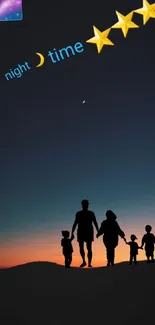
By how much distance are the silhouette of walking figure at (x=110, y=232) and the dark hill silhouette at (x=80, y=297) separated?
Result: 4.47 ft

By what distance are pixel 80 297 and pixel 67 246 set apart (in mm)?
4447

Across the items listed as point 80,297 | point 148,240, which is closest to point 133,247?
point 148,240

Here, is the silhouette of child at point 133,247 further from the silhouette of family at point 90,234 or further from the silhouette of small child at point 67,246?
the silhouette of small child at point 67,246

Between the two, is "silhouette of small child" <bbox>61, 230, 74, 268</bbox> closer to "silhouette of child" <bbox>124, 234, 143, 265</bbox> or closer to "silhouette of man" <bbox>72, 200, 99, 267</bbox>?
"silhouette of man" <bbox>72, 200, 99, 267</bbox>

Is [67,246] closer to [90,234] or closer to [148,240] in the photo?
[90,234]

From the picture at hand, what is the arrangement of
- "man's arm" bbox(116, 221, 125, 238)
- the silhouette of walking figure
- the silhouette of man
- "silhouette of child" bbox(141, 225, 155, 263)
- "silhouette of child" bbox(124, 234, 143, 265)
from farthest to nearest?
"silhouette of child" bbox(124, 234, 143, 265)
"silhouette of child" bbox(141, 225, 155, 263)
"man's arm" bbox(116, 221, 125, 238)
the silhouette of walking figure
the silhouette of man

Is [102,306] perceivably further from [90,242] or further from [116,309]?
[90,242]

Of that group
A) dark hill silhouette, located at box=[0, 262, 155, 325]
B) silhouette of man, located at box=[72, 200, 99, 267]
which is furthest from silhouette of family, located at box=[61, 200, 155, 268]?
dark hill silhouette, located at box=[0, 262, 155, 325]

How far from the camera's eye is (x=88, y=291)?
29.2ft

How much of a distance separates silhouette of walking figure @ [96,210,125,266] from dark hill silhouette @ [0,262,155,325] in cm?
136

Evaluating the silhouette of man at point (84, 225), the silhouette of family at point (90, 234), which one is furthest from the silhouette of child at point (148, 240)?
the silhouette of man at point (84, 225)

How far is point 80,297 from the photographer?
8.51 meters

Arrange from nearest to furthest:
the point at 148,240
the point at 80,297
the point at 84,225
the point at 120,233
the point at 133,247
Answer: the point at 80,297 < the point at 84,225 < the point at 120,233 < the point at 148,240 < the point at 133,247

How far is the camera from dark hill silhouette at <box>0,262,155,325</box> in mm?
7473
